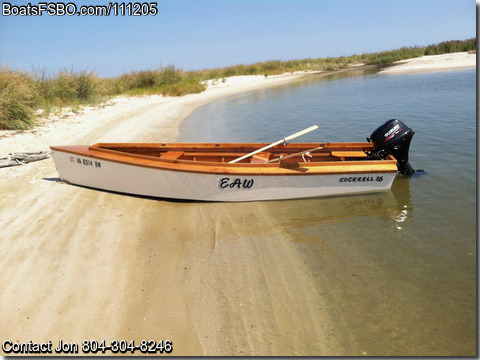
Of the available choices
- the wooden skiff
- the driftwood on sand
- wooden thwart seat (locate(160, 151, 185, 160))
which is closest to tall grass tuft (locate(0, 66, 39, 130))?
the driftwood on sand

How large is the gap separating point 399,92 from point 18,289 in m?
21.5

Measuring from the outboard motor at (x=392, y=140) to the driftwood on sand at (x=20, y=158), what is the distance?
7862 mm

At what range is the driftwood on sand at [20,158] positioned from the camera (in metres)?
7.99

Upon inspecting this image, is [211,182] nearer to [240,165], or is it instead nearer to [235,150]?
[240,165]

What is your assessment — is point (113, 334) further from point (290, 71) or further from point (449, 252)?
point (290, 71)

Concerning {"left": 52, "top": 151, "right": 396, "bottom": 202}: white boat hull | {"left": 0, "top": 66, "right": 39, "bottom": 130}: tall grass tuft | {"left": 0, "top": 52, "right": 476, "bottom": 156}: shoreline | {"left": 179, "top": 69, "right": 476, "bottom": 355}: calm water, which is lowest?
{"left": 179, "top": 69, "right": 476, "bottom": 355}: calm water

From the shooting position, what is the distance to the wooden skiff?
6.37m

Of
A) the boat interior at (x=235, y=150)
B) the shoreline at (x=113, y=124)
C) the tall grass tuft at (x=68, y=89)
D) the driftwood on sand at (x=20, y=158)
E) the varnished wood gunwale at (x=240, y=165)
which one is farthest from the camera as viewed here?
the tall grass tuft at (x=68, y=89)

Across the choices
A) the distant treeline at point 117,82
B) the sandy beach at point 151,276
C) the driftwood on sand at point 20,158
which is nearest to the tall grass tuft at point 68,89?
the distant treeline at point 117,82

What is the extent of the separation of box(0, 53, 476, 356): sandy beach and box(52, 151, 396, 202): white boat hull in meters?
0.21

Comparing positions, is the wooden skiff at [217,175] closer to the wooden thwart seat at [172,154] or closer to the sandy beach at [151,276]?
the sandy beach at [151,276]

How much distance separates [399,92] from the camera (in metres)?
20.6

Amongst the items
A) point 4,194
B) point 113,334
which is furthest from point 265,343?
point 4,194

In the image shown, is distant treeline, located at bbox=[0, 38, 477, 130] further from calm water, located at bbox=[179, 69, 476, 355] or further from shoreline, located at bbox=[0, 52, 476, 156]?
calm water, located at bbox=[179, 69, 476, 355]
